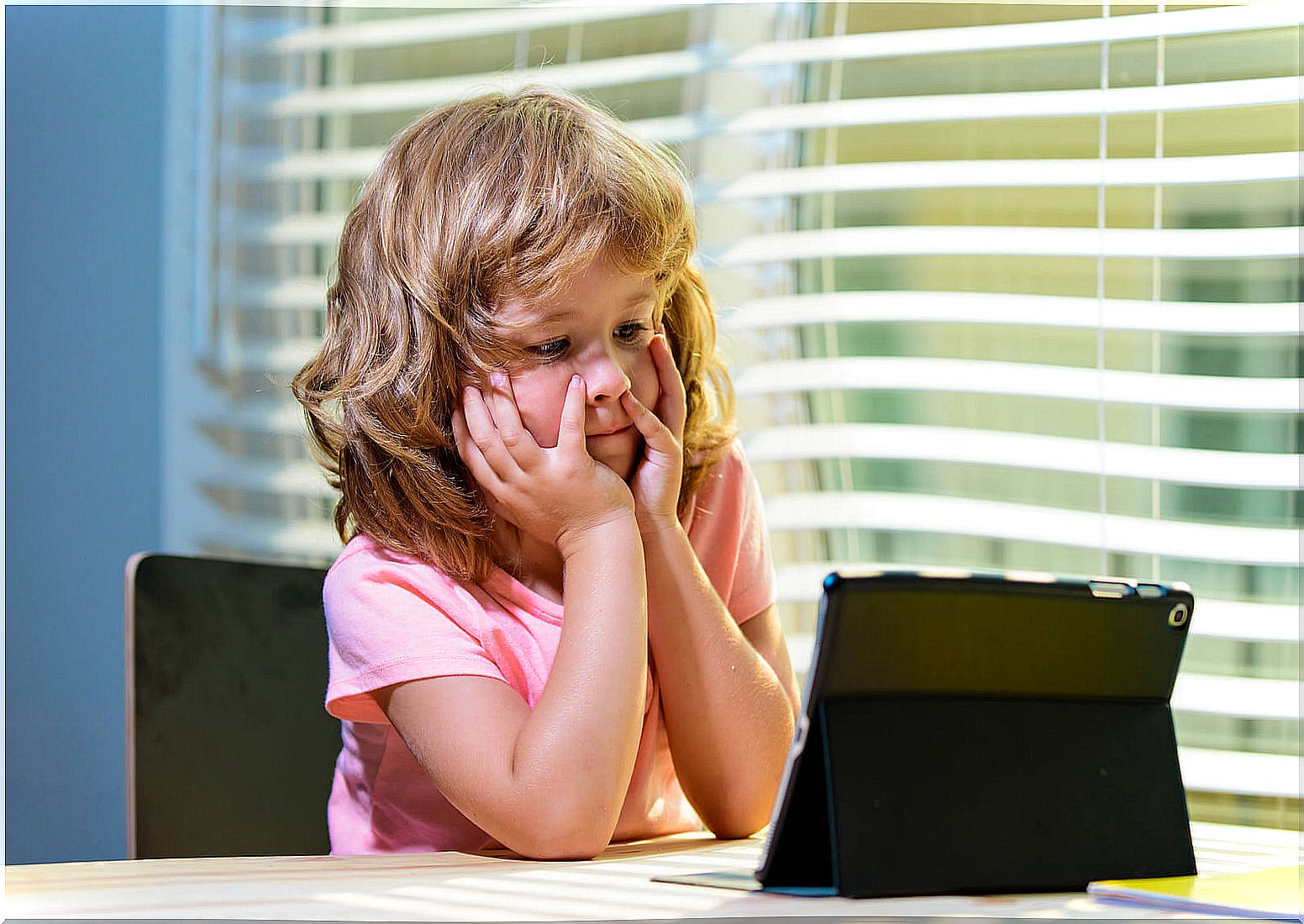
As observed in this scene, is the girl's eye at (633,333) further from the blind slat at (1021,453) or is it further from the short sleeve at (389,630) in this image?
the blind slat at (1021,453)

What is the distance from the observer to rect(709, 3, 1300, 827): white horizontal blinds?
57.8 inches

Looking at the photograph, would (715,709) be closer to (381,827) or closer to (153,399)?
(381,827)

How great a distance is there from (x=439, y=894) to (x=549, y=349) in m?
0.41

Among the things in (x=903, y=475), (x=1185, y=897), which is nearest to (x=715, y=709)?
(x=1185, y=897)

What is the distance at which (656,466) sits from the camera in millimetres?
948

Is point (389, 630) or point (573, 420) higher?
point (573, 420)

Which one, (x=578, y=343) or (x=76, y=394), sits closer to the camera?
(x=578, y=343)

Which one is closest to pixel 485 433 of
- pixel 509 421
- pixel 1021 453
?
pixel 509 421

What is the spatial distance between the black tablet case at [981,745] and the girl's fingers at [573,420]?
340mm

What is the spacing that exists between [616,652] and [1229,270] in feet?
3.74

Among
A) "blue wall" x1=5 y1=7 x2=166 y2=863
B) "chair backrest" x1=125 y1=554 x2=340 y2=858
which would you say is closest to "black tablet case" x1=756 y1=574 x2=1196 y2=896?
"chair backrest" x1=125 y1=554 x2=340 y2=858

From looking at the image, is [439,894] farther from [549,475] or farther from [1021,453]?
[1021,453]

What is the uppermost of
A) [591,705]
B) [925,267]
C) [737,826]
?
[925,267]

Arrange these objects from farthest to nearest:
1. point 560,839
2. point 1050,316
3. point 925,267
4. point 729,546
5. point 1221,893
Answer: point 925,267
point 1050,316
point 729,546
point 560,839
point 1221,893
